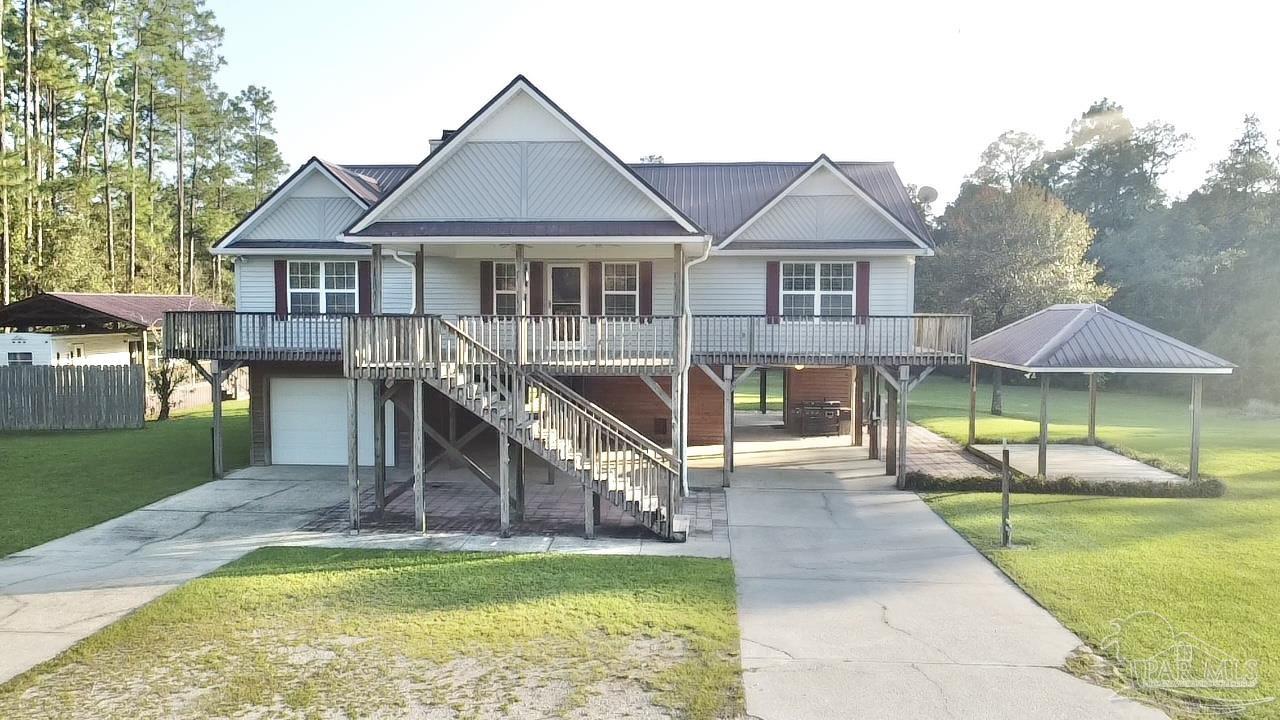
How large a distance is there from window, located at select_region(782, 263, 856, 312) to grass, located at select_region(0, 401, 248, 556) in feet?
46.5

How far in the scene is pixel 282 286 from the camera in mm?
18531

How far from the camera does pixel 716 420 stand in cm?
2166

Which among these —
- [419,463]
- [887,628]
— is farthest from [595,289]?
[887,628]

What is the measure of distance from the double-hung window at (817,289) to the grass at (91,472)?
14.1 m

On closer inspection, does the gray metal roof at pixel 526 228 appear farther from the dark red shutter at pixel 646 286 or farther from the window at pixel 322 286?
the window at pixel 322 286

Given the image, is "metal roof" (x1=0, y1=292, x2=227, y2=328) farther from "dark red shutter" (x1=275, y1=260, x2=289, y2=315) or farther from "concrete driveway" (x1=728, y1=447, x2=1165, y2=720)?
"concrete driveway" (x1=728, y1=447, x2=1165, y2=720)

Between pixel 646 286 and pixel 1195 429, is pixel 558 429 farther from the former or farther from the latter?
pixel 1195 429

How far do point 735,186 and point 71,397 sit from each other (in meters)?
21.4

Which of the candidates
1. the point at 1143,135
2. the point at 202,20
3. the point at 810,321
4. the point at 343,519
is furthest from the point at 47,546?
the point at 1143,135

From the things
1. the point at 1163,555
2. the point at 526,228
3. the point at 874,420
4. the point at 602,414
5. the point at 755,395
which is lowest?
the point at 755,395

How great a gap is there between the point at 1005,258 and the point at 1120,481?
64.6ft

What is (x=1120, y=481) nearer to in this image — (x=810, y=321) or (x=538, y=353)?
(x=810, y=321)

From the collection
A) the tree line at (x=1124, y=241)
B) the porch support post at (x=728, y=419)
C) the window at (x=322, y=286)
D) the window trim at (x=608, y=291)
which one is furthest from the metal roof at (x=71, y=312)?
the tree line at (x=1124, y=241)

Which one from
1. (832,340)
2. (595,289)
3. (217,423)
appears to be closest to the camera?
(217,423)
